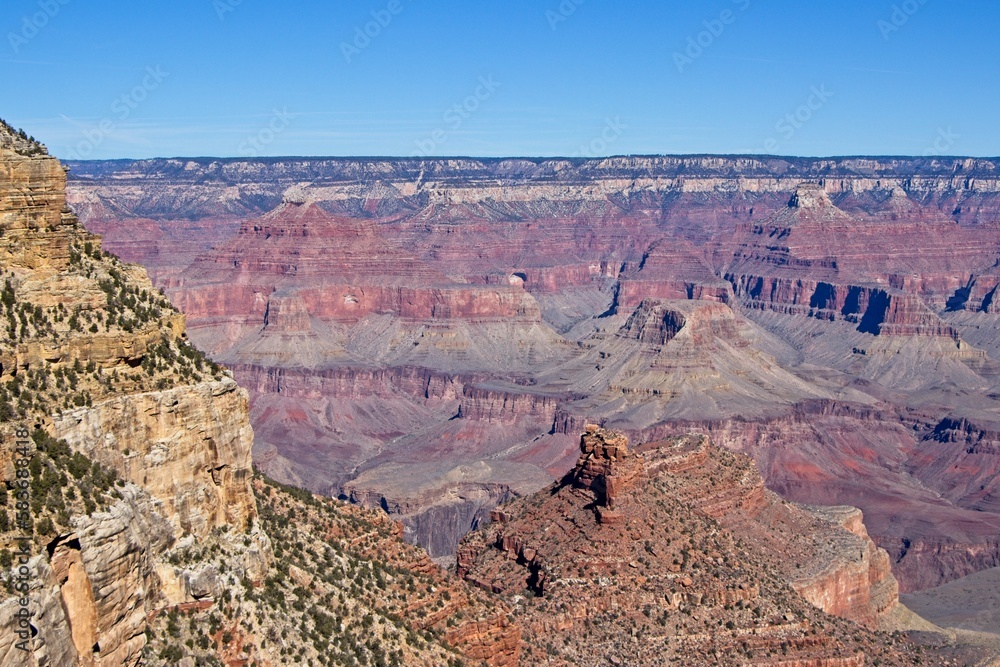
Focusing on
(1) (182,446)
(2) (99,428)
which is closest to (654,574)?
(1) (182,446)

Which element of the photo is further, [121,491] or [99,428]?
[99,428]

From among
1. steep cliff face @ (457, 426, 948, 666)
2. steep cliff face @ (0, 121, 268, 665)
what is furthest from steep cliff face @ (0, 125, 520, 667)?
steep cliff face @ (457, 426, 948, 666)

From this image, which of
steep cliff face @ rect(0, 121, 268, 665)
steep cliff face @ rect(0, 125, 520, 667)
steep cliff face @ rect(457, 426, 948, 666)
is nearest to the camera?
steep cliff face @ rect(0, 125, 520, 667)

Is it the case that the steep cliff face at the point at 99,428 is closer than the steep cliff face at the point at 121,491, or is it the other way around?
the steep cliff face at the point at 121,491

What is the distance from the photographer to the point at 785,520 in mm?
64625

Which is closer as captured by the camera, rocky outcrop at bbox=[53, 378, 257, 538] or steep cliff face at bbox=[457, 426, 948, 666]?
rocky outcrop at bbox=[53, 378, 257, 538]

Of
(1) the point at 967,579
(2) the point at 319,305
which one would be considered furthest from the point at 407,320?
(1) the point at 967,579

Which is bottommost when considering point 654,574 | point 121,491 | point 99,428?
point 654,574

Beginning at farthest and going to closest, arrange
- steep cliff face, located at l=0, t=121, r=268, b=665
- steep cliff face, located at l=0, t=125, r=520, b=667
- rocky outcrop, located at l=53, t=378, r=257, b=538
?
rocky outcrop, located at l=53, t=378, r=257, b=538, steep cliff face, located at l=0, t=121, r=268, b=665, steep cliff face, located at l=0, t=125, r=520, b=667

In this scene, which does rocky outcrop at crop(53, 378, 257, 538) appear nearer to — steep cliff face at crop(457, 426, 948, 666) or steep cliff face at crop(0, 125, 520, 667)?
steep cliff face at crop(0, 125, 520, 667)

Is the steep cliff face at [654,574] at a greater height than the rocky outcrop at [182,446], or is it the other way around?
the rocky outcrop at [182,446]

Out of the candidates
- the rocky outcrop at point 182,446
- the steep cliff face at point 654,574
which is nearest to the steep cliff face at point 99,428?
the rocky outcrop at point 182,446

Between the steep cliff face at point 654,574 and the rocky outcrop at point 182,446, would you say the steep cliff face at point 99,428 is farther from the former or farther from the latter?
the steep cliff face at point 654,574

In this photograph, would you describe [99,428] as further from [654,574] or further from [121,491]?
[654,574]
